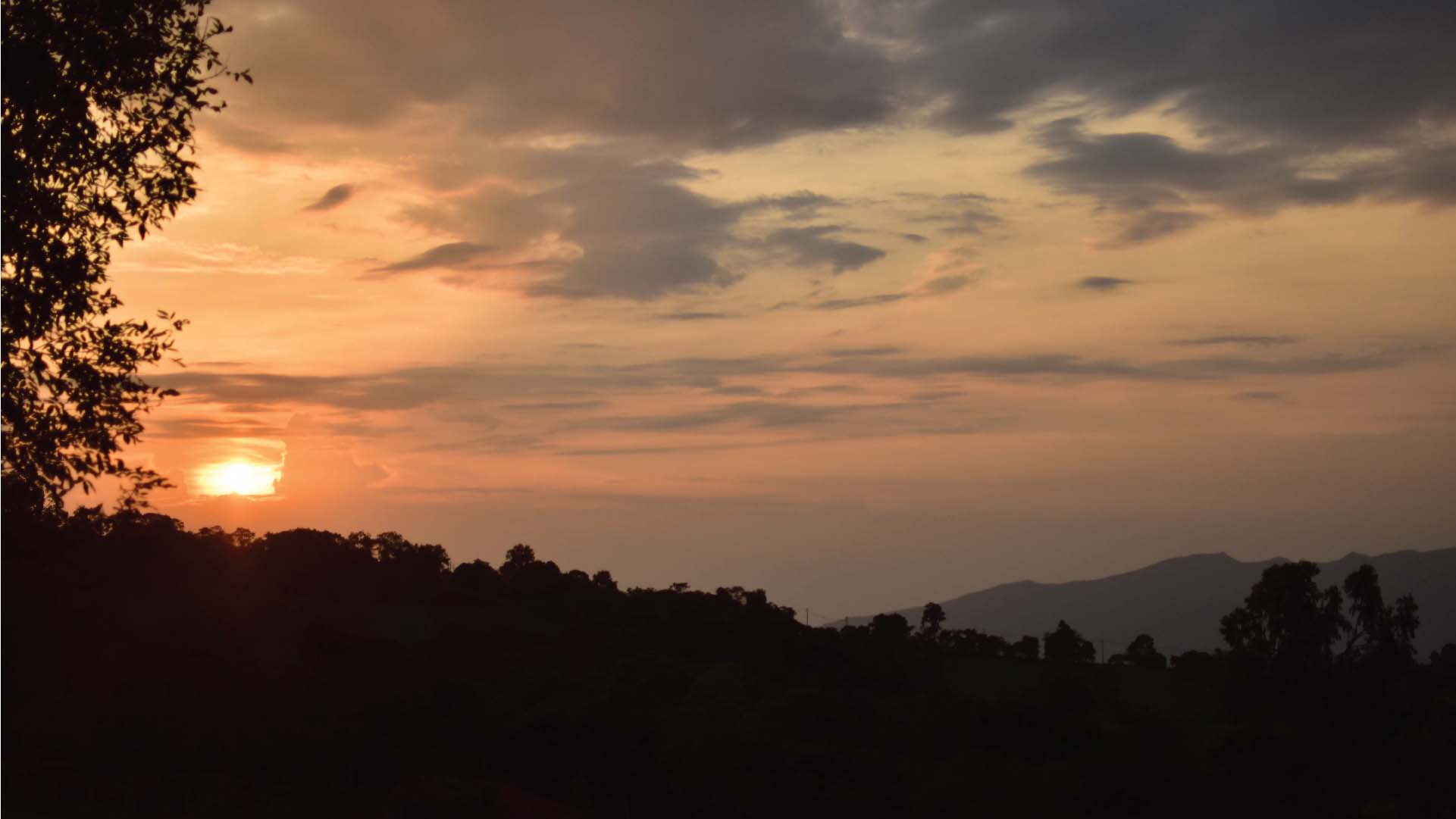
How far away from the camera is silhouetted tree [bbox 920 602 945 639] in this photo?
122594mm

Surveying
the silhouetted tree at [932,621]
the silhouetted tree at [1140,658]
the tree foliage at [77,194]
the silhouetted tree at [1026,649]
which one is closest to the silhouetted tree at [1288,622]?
the silhouetted tree at [1140,658]

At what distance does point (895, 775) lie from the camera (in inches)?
2525

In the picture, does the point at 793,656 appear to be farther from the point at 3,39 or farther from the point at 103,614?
the point at 3,39

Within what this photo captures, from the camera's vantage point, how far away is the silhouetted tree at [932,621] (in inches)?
4827

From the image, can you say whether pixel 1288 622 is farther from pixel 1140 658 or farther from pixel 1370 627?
pixel 1140 658

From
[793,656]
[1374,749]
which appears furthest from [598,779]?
[1374,749]

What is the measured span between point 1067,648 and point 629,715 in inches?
2165

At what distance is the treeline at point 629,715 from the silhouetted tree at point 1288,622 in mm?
170

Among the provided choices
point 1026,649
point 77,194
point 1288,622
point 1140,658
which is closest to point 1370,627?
point 1288,622

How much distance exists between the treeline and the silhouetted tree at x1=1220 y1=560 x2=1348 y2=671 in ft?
0.56

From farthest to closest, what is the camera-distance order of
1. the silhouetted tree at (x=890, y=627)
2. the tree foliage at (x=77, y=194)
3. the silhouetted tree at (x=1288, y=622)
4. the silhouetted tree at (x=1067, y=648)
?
1. the silhouetted tree at (x=890, y=627)
2. the silhouetted tree at (x=1067, y=648)
3. the silhouetted tree at (x=1288, y=622)
4. the tree foliage at (x=77, y=194)

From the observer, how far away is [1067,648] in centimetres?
10912

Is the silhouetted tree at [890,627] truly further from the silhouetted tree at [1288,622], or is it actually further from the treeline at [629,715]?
the silhouetted tree at [1288,622]

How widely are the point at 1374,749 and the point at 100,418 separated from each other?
69961 millimetres
